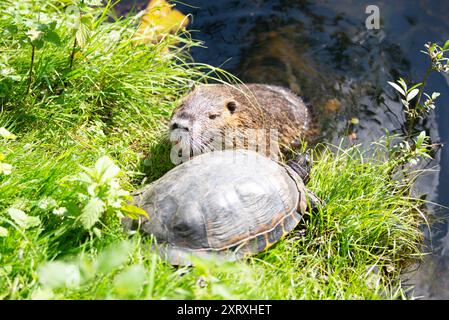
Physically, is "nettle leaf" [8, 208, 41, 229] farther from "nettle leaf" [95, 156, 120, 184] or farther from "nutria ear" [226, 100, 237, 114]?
"nutria ear" [226, 100, 237, 114]

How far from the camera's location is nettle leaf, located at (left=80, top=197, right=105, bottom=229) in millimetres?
3412

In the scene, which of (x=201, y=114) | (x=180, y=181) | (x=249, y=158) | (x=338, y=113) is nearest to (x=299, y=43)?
(x=338, y=113)

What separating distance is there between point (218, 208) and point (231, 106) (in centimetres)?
153

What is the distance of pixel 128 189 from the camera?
460 centimetres

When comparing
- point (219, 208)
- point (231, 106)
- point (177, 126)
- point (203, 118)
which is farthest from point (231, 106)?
point (219, 208)

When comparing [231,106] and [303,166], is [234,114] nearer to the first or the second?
[231,106]

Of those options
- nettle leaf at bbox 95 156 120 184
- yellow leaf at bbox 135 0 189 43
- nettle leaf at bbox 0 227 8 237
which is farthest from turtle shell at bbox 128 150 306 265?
yellow leaf at bbox 135 0 189 43

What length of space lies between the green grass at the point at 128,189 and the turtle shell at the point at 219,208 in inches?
5.2

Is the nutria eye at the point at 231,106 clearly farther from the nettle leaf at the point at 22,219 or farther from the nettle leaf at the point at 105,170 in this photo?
the nettle leaf at the point at 22,219

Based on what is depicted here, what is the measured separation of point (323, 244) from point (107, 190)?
1.73 metres

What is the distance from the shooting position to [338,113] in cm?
608

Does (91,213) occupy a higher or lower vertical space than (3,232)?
higher

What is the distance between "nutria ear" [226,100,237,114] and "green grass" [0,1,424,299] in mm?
667

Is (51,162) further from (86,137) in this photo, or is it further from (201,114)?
(201,114)
